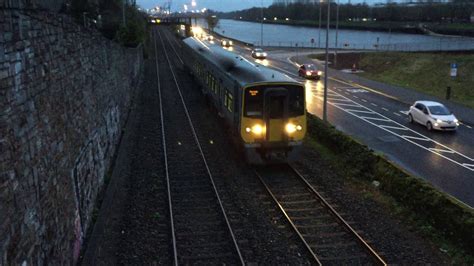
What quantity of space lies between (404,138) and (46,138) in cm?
1734

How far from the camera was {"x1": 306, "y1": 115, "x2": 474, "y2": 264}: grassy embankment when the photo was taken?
1083 cm

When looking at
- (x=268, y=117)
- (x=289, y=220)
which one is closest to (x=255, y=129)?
(x=268, y=117)

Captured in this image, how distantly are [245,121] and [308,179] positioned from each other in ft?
9.18

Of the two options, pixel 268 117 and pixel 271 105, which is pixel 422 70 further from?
pixel 268 117

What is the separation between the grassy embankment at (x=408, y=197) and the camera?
10.8m

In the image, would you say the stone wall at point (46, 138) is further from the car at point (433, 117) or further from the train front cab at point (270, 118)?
the car at point (433, 117)

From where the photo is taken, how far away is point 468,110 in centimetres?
2844

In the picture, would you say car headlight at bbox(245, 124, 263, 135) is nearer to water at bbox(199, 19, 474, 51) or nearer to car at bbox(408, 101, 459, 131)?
car at bbox(408, 101, 459, 131)

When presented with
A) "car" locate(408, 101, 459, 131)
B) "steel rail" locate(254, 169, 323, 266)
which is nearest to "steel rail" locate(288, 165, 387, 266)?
"steel rail" locate(254, 169, 323, 266)

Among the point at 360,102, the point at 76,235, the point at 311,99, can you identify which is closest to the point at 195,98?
the point at 311,99

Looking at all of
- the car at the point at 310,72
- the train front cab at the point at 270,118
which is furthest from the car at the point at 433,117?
the car at the point at 310,72

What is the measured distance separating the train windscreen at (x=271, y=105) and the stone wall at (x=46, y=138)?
488 cm

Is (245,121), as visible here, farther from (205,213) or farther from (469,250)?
(469,250)

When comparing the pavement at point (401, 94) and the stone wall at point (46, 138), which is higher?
the stone wall at point (46, 138)
